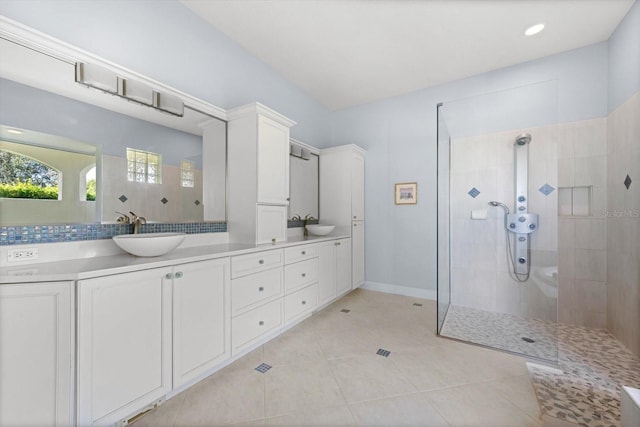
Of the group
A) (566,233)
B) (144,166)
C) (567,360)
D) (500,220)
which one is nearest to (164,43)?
(144,166)

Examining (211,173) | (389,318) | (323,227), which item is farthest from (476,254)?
(211,173)

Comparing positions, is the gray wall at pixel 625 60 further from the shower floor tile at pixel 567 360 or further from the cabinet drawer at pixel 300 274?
the cabinet drawer at pixel 300 274

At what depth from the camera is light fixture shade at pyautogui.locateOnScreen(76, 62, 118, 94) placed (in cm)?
155

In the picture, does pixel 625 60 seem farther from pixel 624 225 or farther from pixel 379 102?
pixel 379 102

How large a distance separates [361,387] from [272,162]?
2.03 metres

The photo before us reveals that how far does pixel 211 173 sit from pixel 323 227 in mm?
1498

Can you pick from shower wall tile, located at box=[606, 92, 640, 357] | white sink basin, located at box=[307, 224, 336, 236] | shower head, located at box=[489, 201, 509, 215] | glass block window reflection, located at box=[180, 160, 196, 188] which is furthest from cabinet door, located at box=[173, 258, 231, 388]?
shower wall tile, located at box=[606, 92, 640, 357]

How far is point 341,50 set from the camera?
2750 mm

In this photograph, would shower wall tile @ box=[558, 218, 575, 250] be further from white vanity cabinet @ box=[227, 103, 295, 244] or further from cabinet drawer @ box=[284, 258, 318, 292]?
white vanity cabinet @ box=[227, 103, 295, 244]

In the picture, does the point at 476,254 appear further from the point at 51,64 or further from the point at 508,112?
the point at 51,64

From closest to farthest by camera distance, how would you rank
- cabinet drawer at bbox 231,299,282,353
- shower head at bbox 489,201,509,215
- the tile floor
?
1. the tile floor
2. cabinet drawer at bbox 231,299,282,353
3. shower head at bbox 489,201,509,215

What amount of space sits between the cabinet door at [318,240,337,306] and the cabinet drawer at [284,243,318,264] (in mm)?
119

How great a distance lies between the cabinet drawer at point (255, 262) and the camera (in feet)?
6.17

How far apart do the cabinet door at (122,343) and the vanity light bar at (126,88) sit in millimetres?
1279
